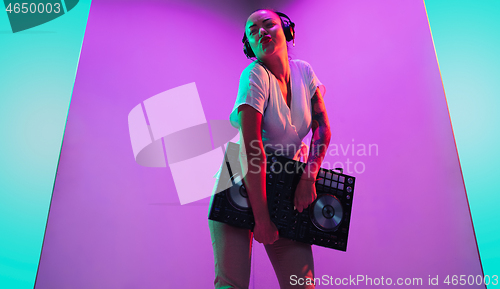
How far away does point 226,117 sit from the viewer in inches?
93.9

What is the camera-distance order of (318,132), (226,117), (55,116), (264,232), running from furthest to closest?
(226,117), (55,116), (318,132), (264,232)

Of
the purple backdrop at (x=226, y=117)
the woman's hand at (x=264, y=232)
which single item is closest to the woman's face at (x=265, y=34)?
the woman's hand at (x=264, y=232)

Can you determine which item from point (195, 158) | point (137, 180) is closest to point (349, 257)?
point (195, 158)

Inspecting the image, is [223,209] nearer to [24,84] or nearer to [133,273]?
[133,273]

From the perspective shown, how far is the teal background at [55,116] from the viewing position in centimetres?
140

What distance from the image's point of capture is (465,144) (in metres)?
1.49

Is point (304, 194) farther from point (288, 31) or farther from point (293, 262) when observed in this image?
point (288, 31)

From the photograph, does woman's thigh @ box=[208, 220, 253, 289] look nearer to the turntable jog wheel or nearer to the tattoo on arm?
the turntable jog wheel

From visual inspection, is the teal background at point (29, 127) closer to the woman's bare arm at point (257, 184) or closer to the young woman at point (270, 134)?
the young woman at point (270, 134)

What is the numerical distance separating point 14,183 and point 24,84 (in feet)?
1.75

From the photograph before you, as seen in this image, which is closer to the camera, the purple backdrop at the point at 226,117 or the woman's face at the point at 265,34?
the woman's face at the point at 265,34

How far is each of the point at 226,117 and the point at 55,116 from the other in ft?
3.62

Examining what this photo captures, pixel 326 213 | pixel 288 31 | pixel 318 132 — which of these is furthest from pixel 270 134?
pixel 288 31

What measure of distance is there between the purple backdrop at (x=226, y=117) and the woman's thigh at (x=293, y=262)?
3.00ft
